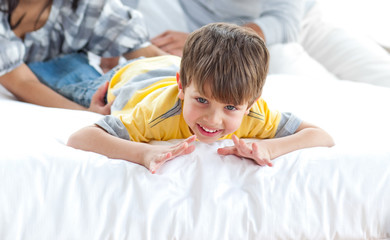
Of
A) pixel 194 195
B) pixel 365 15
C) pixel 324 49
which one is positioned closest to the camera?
pixel 194 195

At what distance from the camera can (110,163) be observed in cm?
81

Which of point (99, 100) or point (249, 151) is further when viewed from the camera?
point (99, 100)

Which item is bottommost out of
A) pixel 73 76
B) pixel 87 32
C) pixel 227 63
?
pixel 73 76

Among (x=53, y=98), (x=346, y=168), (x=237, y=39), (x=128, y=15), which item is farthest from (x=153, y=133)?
(x=128, y=15)

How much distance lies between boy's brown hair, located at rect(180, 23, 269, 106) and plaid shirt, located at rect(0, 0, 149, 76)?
2.35 feet

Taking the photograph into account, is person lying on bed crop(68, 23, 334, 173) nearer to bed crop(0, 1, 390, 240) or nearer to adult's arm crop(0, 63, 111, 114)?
bed crop(0, 1, 390, 240)

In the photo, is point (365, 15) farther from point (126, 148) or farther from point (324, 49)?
point (126, 148)

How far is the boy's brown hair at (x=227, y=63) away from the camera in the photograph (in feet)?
2.58

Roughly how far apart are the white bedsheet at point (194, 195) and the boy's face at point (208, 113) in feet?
0.14

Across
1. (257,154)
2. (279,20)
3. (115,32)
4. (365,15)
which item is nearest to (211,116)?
(257,154)

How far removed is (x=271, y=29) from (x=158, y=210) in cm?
105

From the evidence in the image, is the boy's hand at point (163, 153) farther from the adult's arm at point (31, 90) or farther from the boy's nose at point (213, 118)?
the adult's arm at point (31, 90)

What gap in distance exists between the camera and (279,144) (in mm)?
902

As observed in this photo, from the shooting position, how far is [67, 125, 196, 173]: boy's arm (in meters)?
0.81
